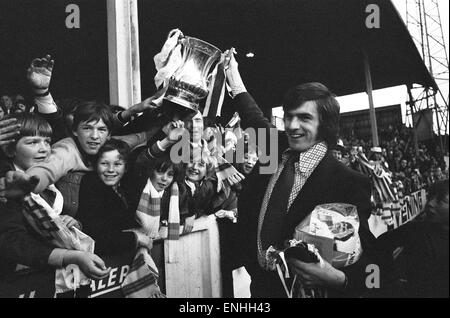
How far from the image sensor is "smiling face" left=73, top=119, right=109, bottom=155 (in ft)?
10.2

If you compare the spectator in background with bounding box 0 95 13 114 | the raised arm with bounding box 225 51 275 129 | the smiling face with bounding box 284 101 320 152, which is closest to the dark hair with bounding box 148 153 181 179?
the raised arm with bounding box 225 51 275 129

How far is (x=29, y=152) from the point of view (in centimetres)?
294

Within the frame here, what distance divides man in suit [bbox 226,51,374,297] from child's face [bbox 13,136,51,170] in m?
1.50

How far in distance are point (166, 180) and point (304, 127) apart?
3.64 ft

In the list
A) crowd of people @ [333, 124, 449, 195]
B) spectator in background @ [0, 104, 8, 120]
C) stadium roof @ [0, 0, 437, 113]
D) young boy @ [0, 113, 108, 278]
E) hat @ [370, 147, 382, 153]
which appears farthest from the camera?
hat @ [370, 147, 382, 153]

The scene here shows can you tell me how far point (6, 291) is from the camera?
113 inches

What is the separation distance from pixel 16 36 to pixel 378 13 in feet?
8.99

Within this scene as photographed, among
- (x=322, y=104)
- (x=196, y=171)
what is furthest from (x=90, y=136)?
(x=322, y=104)

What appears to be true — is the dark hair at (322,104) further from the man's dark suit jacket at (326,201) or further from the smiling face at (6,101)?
the smiling face at (6,101)

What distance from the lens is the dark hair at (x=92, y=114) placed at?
10.2 ft

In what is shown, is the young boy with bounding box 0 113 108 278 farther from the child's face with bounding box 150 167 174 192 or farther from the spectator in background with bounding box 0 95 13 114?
the child's face with bounding box 150 167 174 192

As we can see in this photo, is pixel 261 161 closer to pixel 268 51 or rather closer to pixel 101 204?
pixel 268 51

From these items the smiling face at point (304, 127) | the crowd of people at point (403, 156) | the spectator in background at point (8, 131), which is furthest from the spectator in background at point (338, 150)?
the spectator in background at point (8, 131)

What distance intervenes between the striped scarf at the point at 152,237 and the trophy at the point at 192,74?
2.22 ft
